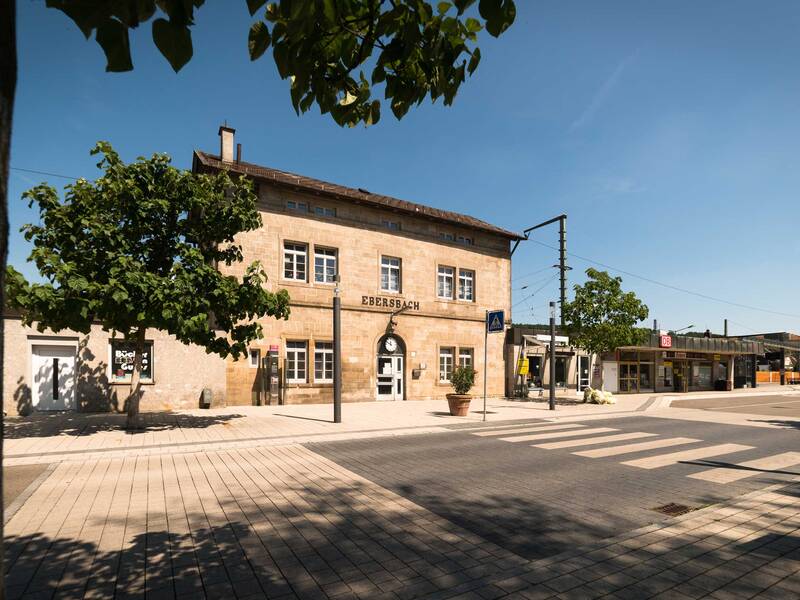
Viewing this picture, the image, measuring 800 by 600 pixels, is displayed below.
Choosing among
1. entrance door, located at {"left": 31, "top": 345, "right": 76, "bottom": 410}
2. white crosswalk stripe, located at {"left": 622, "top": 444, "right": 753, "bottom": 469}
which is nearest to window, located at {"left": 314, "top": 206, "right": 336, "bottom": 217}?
entrance door, located at {"left": 31, "top": 345, "right": 76, "bottom": 410}

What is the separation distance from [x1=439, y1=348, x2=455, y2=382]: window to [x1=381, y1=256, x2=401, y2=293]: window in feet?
13.0

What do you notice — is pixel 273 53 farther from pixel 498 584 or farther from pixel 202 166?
pixel 202 166

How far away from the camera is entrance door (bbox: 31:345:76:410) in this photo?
14883 millimetres

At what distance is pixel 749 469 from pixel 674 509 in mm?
3580

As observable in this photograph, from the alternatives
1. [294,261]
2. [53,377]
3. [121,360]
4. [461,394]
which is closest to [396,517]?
[461,394]

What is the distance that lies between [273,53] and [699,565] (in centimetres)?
541

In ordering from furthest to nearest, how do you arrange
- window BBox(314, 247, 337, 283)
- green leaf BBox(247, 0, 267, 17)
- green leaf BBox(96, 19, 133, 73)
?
window BBox(314, 247, 337, 283), green leaf BBox(247, 0, 267, 17), green leaf BBox(96, 19, 133, 73)

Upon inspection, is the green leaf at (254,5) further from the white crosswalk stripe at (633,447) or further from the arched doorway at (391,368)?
the arched doorway at (391,368)

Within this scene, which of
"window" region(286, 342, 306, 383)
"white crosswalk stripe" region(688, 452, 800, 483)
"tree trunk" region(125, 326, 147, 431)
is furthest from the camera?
"window" region(286, 342, 306, 383)

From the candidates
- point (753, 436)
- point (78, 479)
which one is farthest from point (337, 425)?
point (753, 436)

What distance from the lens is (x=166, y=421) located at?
43.8ft

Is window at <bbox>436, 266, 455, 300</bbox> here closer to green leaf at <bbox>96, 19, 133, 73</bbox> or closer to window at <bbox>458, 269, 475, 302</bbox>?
window at <bbox>458, 269, 475, 302</bbox>

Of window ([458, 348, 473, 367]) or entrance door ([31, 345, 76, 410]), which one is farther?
window ([458, 348, 473, 367])

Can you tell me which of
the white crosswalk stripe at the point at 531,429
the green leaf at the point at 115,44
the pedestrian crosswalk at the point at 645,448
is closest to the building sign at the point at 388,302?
the pedestrian crosswalk at the point at 645,448
